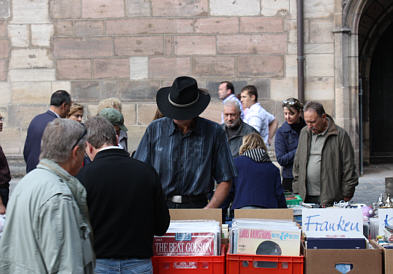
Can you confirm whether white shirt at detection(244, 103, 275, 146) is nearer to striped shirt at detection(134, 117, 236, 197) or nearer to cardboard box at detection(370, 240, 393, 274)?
striped shirt at detection(134, 117, 236, 197)

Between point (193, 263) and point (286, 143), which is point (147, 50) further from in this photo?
point (193, 263)

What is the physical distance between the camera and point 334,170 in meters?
6.36

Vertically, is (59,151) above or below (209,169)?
above

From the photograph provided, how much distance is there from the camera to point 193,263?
3875 mm

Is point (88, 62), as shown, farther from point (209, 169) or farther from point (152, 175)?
point (152, 175)

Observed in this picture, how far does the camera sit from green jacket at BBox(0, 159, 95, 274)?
2861 millimetres

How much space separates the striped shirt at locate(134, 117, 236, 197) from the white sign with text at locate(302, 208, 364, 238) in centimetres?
97

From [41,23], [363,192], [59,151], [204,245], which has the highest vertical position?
[41,23]

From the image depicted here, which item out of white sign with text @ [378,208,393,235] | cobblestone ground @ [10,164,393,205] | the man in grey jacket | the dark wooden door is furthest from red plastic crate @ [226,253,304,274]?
the dark wooden door

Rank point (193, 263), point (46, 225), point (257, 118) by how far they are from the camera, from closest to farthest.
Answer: point (46, 225), point (193, 263), point (257, 118)

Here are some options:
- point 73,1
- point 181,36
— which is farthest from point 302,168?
point 73,1

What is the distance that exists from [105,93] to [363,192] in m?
4.36

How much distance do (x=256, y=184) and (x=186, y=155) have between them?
2.94ft

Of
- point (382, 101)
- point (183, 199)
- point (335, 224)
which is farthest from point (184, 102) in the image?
point (382, 101)
